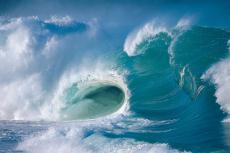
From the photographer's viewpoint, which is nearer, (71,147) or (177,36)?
(71,147)

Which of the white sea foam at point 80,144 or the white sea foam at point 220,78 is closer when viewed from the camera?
the white sea foam at point 80,144

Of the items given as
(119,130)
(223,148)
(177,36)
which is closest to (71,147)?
(119,130)

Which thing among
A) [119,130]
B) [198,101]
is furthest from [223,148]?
[198,101]

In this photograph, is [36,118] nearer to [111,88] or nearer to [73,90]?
[73,90]

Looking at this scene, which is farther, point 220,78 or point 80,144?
point 220,78

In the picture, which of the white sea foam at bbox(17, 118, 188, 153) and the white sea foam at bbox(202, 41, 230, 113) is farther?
the white sea foam at bbox(202, 41, 230, 113)

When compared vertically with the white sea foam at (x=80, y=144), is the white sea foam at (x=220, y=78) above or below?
above

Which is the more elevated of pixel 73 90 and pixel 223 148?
pixel 73 90

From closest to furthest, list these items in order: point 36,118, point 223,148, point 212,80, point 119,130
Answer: point 223,148
point 119,130
point 212,80
point 36,118

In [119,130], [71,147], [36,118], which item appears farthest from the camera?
[36,118]

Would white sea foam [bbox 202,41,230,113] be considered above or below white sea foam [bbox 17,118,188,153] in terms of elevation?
above

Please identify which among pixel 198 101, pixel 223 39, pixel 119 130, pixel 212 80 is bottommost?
pixel 119 130
